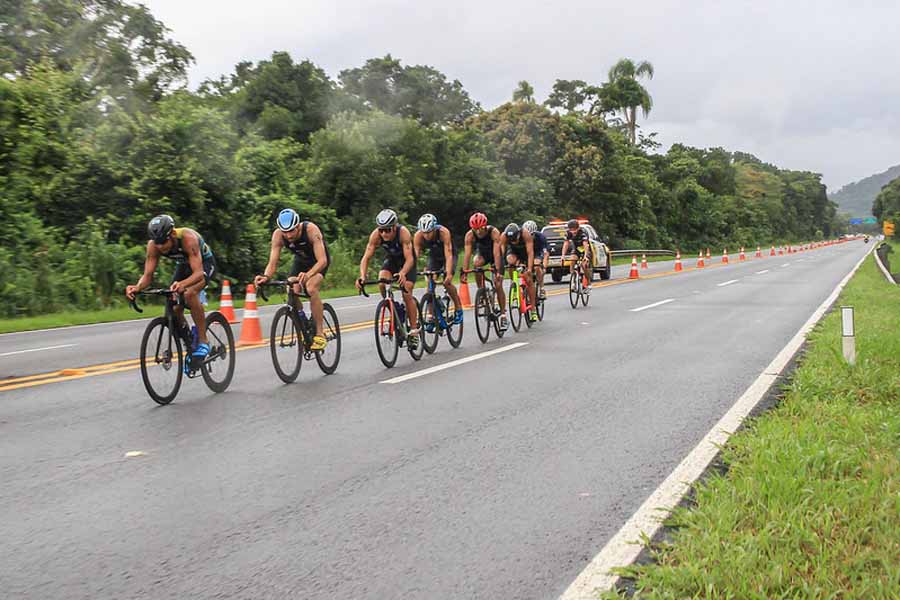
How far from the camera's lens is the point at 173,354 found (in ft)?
26.3

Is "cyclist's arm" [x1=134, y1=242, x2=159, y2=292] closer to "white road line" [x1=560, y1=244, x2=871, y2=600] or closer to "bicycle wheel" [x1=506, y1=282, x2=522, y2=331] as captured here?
"white road line" [x1=560, y1=244, x2=871, y2=600]

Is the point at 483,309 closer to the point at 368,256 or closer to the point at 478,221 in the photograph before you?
the point at 478,221

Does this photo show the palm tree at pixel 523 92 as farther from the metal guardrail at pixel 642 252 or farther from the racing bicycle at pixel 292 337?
the racing bicycle at pixel 292 337

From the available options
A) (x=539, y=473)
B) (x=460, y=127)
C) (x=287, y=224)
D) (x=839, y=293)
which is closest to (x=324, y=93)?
(x=460, y=127)

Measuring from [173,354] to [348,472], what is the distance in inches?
129

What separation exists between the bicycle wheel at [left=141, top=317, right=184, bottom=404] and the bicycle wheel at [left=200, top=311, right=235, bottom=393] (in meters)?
0.30

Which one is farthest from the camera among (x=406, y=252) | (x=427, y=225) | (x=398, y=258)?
(x=427, y=225)

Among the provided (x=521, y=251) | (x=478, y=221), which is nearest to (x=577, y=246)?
(x=521, y=251)

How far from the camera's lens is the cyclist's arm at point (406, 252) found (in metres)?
10.0

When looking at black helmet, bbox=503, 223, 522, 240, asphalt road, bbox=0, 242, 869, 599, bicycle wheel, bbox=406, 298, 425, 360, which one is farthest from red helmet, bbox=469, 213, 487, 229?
asphalt road, bbox=0, 242, 869, 599

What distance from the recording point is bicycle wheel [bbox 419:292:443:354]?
11.0 metres

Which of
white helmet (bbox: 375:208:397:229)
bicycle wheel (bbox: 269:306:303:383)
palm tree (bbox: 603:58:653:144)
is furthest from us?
palm tree (bbox: 603:58:653:144)

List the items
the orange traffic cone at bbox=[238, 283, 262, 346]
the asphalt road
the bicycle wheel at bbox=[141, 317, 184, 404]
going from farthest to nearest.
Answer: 1. the orange traffic cone at bbox=[238, 283, 262, 346]
2. the bicycle wheel at bbox=[141, 317, 184, 404]
3. the asphalt road

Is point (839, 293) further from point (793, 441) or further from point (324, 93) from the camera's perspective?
point (324, 93)
